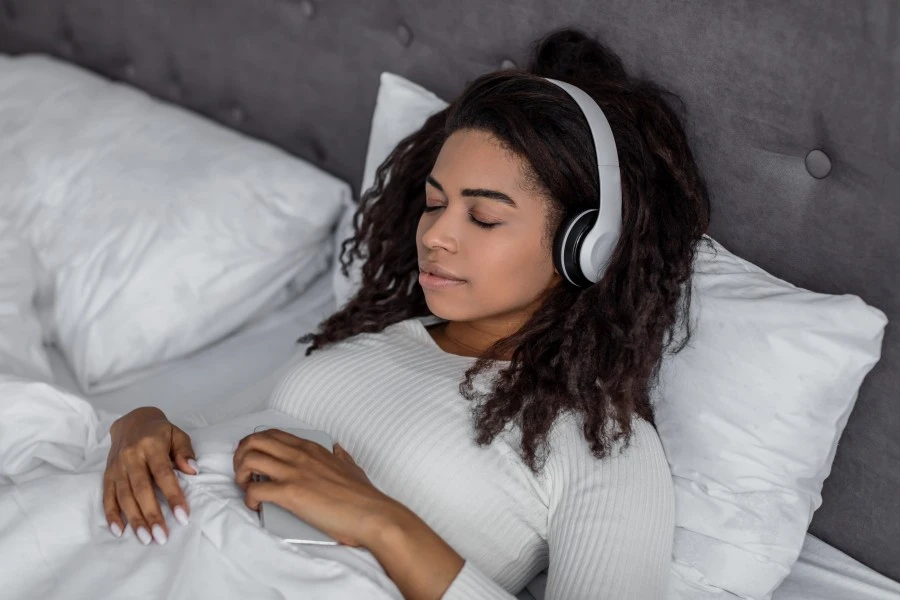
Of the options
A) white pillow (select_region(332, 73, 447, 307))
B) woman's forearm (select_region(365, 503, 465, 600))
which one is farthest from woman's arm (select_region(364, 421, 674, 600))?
white pillow (select_region(332, 73, 447, 307))

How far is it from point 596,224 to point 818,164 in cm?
30

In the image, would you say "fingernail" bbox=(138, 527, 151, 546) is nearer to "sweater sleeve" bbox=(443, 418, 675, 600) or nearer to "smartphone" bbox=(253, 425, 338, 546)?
"smartphone" bbox=(253, 425, 338, 546)

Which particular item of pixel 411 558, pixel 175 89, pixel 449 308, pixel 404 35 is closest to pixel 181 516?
pixel 411 558

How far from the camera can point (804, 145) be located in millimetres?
1137

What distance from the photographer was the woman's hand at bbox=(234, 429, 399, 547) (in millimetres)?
970

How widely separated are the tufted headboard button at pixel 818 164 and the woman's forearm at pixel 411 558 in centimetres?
64

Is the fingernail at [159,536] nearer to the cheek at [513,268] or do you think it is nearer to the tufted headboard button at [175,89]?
the cheek at [513,268]

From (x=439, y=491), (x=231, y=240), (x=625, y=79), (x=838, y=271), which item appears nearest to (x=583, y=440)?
(x=439, y=491)

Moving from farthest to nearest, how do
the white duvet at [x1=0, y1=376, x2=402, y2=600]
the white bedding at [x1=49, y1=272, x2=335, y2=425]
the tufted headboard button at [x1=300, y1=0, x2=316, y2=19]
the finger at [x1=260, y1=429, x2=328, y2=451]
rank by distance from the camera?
1. the tufted headboard button at [x1=300, y1=0, x2=316, y2=19]
2. the white bedding at [x1=49, y1=272, x2=335, y2=425]
3. the finger at [x1=260, y1=429, x2=328, y2=451]
4. the white duvet at [x1=0, y1=376, x2=402, y2=600]

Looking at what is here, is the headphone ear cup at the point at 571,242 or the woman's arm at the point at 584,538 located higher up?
the headphone ear cup at the point at 571,242

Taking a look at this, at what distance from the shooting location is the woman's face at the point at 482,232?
111 centimetres

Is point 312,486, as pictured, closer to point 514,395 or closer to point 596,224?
point 514,395

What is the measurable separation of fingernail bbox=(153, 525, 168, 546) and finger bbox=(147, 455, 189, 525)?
0.07 ft

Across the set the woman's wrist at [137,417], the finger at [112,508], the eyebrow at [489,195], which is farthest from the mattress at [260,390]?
the eyebrow at [489,195]
